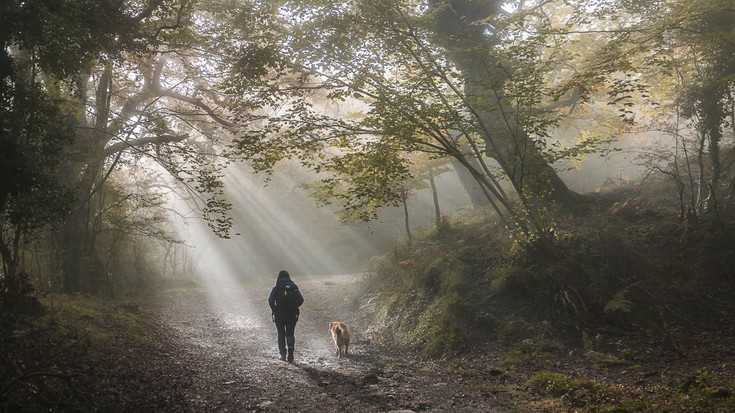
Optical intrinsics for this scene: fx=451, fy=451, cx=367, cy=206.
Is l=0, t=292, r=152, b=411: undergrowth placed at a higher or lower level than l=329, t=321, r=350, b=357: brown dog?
higher

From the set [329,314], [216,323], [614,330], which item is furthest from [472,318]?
[216,323]

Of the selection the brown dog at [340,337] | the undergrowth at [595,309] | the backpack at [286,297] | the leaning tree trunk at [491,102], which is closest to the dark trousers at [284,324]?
the backpack at [286,297]

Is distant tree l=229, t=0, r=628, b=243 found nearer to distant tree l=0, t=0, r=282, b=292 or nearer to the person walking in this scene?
distant tree l=0, t=0, r=282, b=292

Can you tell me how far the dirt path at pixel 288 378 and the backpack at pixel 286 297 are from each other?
3.62 ft

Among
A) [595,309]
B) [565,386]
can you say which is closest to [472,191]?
[595,309]

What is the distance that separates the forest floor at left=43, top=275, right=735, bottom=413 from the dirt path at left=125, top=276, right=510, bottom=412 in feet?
0.05

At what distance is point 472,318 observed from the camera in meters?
9.38

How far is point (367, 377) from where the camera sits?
751cm

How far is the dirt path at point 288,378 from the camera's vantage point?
604 cm

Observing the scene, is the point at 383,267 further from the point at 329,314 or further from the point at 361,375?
the point at 361,375

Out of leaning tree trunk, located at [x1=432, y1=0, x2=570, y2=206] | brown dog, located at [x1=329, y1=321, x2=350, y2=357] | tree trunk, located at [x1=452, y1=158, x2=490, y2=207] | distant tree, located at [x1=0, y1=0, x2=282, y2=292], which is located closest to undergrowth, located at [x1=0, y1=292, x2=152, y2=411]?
distant tree, located at [x1=0, y1=0, x2=282, y2=292]

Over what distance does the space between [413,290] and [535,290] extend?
3647 mm

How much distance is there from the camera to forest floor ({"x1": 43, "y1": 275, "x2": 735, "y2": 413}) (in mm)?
5777

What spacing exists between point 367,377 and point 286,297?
3039 mm
